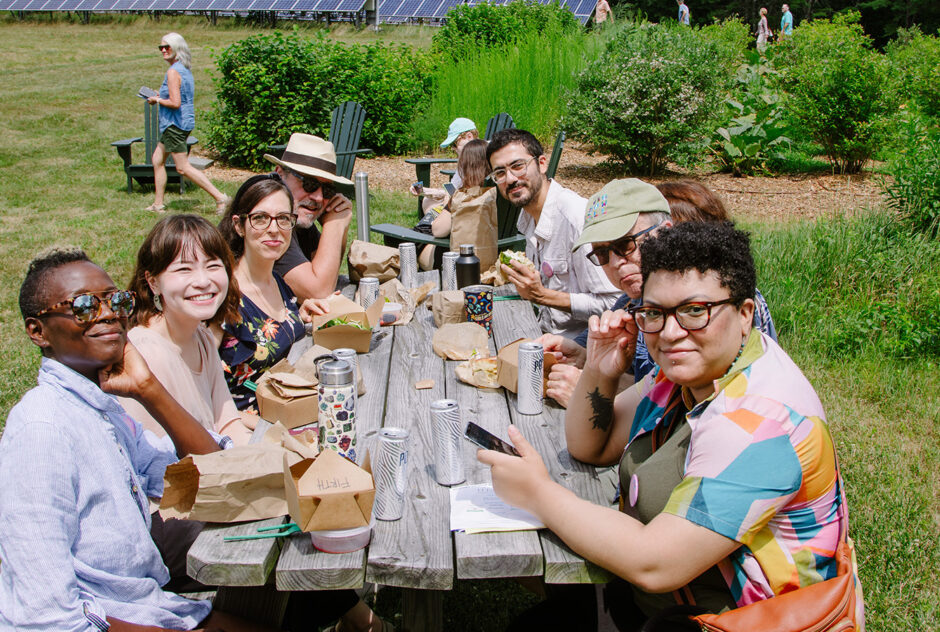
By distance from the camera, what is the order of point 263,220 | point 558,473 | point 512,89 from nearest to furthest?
point 558,473 < point 263,220 < point 512,89

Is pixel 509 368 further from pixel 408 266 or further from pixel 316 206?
pixel 316 206

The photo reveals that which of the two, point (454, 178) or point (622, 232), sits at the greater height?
point (622, 232)

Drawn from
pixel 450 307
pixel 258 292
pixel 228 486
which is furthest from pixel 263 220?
pixel 228 486

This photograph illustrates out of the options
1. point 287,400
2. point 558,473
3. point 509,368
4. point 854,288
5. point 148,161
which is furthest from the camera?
point 148,161

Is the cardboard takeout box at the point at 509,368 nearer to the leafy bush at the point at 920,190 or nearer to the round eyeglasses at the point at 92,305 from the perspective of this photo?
the round eyeglasses at the point at 92,305

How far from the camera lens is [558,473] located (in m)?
2.13

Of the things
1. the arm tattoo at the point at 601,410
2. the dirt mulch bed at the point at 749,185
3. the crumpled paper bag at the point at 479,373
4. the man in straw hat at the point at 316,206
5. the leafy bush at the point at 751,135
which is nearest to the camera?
the arm tattoo at the point at 601,410

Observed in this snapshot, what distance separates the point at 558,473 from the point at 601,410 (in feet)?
0.72

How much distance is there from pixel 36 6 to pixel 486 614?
33540 mm

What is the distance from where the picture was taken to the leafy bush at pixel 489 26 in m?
13.5

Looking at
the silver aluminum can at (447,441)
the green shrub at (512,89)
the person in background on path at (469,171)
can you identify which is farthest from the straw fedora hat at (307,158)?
the green shrub at (512,89)

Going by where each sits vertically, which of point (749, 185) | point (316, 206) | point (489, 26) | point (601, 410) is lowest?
point (749, 185)

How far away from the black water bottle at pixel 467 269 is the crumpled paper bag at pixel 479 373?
902 millimetres

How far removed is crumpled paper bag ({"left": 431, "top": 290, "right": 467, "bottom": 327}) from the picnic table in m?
0.60
